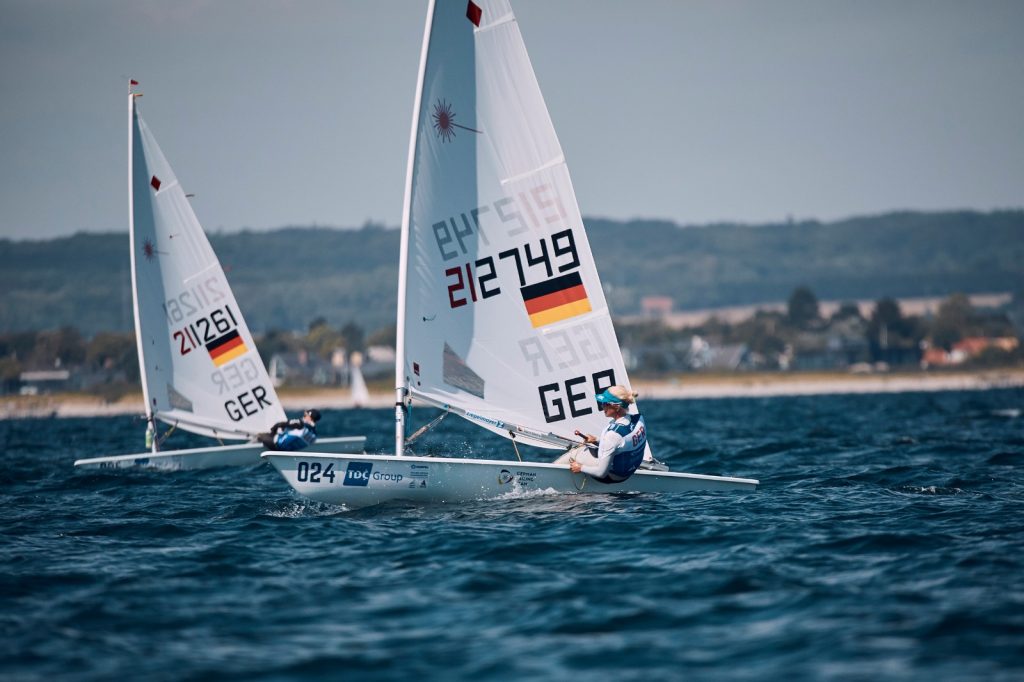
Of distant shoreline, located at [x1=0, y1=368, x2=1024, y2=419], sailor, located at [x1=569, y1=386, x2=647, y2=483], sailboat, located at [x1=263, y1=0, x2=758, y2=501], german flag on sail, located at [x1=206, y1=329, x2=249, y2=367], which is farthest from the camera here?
distant shoreline, located at [x1=0, y1=368, x2=1024, y2=419]

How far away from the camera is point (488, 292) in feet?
52.9

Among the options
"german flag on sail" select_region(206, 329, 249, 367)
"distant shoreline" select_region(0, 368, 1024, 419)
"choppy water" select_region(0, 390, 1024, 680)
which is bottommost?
"distant shoreline" select_region(0, 368, 1024, 419)

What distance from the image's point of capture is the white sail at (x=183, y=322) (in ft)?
79.1

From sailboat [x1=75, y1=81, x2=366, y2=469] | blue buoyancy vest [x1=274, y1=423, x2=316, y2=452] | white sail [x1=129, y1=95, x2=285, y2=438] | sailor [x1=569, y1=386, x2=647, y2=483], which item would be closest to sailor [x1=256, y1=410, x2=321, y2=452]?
blue buoyancy vest [x1=274, y1=423, x2=316, y2=452]

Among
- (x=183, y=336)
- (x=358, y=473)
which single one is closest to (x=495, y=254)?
(x=358, y=473)

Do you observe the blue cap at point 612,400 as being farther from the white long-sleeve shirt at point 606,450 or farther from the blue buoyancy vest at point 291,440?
the blue buoyancy vest at point 291,440

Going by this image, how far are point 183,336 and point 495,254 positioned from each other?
1073 centimetres

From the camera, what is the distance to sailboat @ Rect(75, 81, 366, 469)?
24047mm

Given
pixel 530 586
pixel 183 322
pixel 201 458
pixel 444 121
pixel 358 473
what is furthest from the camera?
pixel 183 322

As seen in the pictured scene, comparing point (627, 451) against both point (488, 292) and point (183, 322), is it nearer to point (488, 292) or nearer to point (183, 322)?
point (488, 292)

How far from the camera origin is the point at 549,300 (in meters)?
16.1

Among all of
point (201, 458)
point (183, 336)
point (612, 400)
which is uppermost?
point (183, 336)

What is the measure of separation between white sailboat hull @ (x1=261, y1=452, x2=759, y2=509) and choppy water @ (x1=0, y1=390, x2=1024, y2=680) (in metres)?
0.27

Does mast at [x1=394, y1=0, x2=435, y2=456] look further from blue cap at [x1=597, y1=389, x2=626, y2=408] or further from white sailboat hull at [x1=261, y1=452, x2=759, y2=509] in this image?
blue cap at [x1=597, y1=389, x2=626, y2=408]
